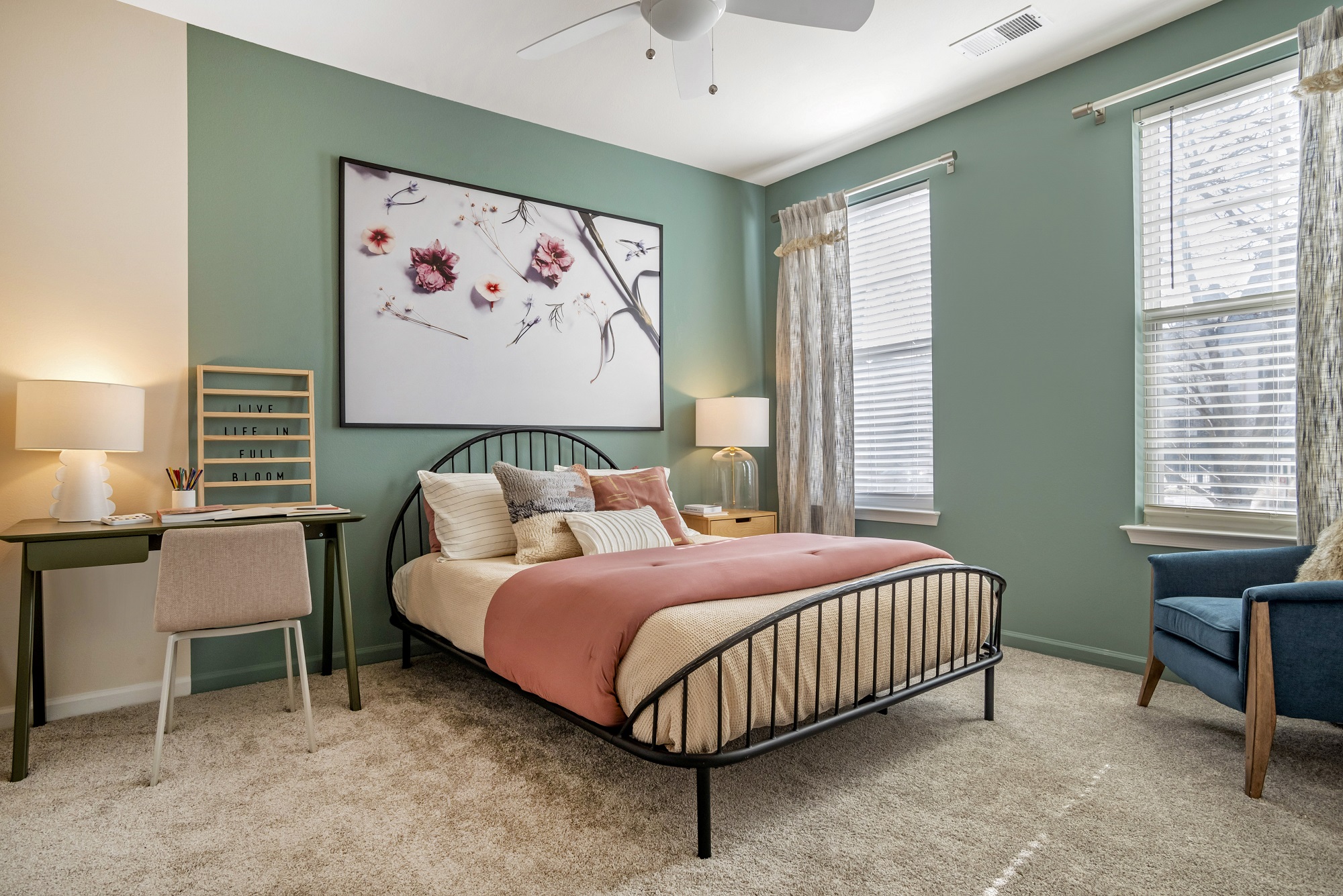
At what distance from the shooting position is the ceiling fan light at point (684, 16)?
2398 millimetres

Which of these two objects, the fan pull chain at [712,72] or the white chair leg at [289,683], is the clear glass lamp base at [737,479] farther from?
the white chair leg at [289,683]

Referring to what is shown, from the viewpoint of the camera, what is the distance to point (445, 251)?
3.72 metres

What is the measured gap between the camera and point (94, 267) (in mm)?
2916

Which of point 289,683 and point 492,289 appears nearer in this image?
point 289,683

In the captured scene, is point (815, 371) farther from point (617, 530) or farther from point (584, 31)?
point (584, 31)

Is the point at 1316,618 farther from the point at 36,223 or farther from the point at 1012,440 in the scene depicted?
the point at 36,223

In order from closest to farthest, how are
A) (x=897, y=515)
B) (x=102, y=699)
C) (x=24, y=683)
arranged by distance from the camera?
(x=24, y=683)
(x=102, y=699)
(x=897, y=515)

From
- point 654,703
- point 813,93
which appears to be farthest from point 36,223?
point 813,93

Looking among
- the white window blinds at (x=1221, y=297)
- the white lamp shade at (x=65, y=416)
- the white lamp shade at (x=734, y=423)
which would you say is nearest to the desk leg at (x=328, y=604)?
the white lamp shade at (x=65, y=416)

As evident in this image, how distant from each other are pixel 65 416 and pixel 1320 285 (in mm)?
4440

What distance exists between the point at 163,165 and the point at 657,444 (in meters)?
2.76

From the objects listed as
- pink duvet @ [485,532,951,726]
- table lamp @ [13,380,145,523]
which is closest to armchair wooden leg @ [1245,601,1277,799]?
pink duvet @ [485,532,951,726]

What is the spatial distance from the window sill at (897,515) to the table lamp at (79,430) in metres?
3.49

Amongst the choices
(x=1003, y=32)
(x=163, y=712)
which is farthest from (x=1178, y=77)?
(x=163, y=712)
